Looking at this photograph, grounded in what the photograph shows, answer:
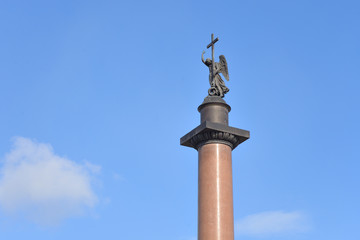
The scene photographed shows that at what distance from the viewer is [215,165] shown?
1759cm

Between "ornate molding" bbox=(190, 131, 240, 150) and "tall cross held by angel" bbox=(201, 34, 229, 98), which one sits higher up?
"tall cross held by angel" bbox=(201, 34, 229, 98)

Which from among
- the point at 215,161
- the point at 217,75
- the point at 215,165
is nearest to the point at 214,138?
the point at 215,161

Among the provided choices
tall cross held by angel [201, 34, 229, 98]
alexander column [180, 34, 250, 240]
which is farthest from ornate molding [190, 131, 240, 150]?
tall cross held by angel [201, 34, 229, 98]

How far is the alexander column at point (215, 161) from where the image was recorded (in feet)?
55.6

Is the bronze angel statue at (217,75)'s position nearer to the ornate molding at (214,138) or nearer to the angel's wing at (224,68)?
the angel's wing at (224,68)

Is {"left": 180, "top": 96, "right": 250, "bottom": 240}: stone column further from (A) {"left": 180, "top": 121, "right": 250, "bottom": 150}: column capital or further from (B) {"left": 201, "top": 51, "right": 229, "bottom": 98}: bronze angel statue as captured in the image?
(B) {"left": 201, "top": 51, "right": 229, "bottom": 98}: bronze angel statue

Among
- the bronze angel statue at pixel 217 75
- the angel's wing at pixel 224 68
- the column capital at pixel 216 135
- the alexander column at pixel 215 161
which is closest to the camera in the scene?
the alexander column at pixel 215 161

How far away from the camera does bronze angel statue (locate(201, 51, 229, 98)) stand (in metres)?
19.4

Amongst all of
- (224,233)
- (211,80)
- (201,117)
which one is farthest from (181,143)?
(224,233)

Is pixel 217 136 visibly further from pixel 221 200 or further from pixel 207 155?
pixel 221 200

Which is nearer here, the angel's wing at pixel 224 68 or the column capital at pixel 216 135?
the column capital at pixel 216 135

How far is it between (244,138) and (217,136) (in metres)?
1.12

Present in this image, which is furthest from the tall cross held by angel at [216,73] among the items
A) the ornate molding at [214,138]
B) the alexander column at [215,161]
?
the ornate molding at [214,138]

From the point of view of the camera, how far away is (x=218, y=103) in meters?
18.7
